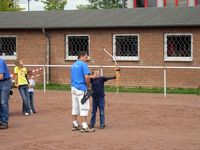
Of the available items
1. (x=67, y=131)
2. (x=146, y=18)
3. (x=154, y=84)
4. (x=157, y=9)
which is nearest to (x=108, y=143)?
(x=67, y=131)

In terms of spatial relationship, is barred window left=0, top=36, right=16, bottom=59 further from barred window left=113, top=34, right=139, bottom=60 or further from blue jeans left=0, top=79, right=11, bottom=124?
blue jeans left=0, top=79, right=11, bottom=124

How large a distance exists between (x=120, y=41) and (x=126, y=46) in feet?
1.26

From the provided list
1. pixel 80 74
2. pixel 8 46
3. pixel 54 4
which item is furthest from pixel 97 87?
pixel 54 4

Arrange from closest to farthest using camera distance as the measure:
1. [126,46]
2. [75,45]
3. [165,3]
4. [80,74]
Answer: [80,74]
[126,46]
[75,45]
[165,3]

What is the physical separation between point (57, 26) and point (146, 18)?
436cm

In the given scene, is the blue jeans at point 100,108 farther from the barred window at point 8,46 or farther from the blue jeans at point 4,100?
the barred window at point 8,46

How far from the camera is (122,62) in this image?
89.4ft

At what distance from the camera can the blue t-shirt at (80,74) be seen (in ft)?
43.7

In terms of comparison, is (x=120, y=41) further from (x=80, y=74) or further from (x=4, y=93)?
(x=80, y=74)

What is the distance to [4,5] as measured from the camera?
157ft

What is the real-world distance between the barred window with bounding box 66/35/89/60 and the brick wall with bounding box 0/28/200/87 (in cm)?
23

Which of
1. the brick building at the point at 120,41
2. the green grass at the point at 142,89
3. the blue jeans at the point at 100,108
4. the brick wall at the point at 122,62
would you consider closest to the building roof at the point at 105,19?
the brick building at the point at 120,41

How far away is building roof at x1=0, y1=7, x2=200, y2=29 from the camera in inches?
1048

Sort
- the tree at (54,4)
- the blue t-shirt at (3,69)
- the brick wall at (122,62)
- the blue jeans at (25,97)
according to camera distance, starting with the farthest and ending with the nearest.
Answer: the tree at (54,4) → the brick wall at (122,62) → the blue jeans at (25,97) → the blue t-shirt at (3,69)
